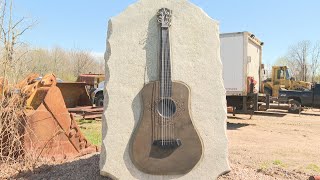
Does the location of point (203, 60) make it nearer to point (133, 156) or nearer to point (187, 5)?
point (187, 5)

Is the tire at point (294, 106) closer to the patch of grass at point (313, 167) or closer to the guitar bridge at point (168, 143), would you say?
the patch of grass at point (313, 167)

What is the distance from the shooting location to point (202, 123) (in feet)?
14.1

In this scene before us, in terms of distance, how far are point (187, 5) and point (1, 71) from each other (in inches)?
108

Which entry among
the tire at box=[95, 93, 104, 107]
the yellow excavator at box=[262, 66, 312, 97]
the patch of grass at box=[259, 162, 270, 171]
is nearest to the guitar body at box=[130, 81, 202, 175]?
the patch of grass at box=[259, 162, 270, 171]

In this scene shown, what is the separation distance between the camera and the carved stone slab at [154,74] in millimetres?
4129

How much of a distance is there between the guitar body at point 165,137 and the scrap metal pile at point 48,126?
1987mm

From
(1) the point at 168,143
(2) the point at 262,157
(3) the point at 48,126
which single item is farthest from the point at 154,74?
(2) the point at 262,157

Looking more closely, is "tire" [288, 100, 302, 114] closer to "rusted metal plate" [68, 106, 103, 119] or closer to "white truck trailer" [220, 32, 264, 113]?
"white truck trailer" [220, 32, 264, 113]

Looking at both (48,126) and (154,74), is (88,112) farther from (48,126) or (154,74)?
(154,74)

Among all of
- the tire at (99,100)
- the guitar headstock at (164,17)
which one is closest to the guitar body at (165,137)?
the guitar headstock at (164,17)

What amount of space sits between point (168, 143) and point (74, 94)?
29.2 feet

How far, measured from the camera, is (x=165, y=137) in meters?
4.16

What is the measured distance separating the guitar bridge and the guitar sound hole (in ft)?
0.97

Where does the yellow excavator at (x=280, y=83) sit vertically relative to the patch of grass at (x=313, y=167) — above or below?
above
